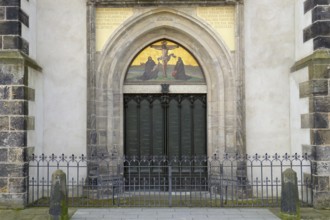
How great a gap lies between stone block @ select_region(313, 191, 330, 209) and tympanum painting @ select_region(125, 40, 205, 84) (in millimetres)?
3808

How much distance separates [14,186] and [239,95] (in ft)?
17.3

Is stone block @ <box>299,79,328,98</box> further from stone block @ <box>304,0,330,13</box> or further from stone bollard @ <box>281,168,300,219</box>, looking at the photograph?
stone bollard @ <box>281,168,300,219</box>

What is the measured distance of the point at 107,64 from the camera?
952cm

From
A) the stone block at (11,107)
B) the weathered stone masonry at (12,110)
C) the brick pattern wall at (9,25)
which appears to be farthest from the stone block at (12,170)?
the brick pattern wall at (9,25)

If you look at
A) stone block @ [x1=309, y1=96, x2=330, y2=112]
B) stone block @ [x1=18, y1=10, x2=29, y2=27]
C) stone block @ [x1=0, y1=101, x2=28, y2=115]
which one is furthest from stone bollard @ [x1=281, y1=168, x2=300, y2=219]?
stone block @ [x1=18, y1=10, x2=29, y2=27]

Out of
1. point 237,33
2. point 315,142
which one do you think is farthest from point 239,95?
point 315,142

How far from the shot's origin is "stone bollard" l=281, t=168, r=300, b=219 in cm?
688

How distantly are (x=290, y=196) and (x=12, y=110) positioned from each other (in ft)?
18.3

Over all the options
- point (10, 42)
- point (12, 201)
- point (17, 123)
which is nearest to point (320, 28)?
point (10, 42)

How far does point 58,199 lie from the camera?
679cm

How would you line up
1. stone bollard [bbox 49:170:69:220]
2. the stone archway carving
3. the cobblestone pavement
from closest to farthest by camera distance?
stone bollard [bbox 49:170:69:220], the cobblestone pavement, the stone archway carving

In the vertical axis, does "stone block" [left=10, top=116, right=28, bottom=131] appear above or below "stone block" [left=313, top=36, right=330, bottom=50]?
below

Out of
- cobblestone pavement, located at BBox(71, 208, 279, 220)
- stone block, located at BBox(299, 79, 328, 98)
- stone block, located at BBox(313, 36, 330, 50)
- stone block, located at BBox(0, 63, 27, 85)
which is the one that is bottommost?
cobblestone pavement, located at BBox(71, 208, 279, 220)

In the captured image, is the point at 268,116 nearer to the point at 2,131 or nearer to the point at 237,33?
the point at 237,33
